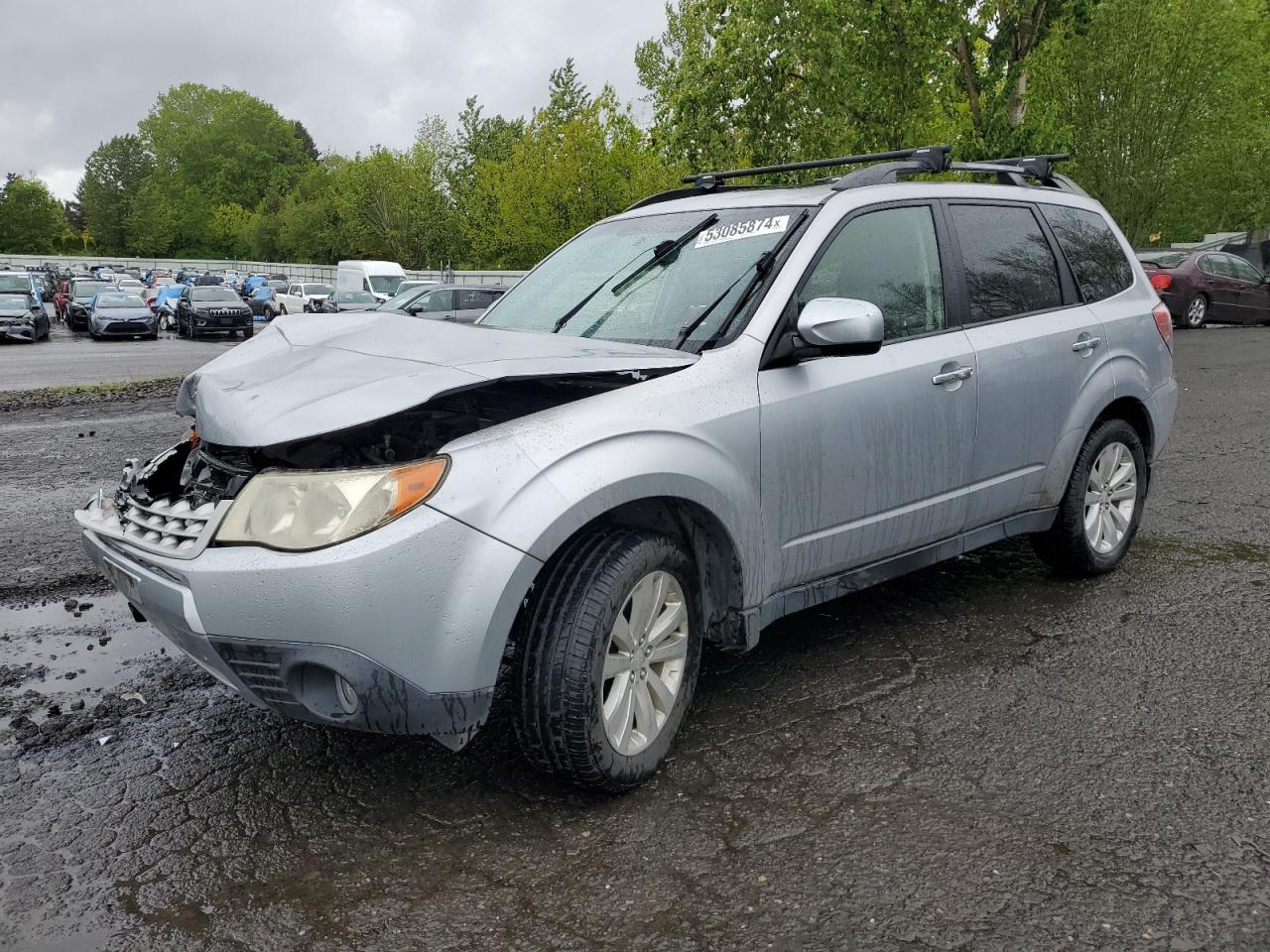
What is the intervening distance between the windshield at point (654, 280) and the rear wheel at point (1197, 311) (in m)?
21.6

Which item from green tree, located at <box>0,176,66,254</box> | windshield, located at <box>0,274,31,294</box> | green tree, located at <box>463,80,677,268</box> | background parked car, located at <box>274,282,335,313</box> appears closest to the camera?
windshield, located at <box>0,274,31,294</box>

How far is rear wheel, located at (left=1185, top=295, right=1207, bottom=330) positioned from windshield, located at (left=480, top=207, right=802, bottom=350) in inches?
852

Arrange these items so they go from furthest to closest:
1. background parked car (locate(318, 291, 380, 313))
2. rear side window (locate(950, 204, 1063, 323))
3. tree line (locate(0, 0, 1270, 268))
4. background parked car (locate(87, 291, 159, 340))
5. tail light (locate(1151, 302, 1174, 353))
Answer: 1. background parked car (locate(318, 291, 380, 313))
2. background parked car (locate(87, 291, 159, 340))
3. tree line (locate(0, 0, 1270, 268))
4. tail light (locate(1151, 302, 1174, 353))
5. rear side window (locate(950, 204, 1063, 323))

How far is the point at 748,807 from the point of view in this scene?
10.6 feet

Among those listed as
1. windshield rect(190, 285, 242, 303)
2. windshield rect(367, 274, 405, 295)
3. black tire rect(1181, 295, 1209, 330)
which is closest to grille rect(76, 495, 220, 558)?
black tire rect(1181, 295, 1209, 330)

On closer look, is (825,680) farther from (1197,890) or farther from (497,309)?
(497,309)

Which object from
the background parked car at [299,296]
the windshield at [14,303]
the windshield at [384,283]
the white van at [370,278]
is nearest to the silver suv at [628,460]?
the windshield at [14,303]

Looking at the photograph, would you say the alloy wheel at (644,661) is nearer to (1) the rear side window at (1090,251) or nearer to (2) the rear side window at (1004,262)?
(2) the rear side window at (1004,262)

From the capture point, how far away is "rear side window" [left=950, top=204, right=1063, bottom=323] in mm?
4496

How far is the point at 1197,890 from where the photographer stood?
9.12 feet

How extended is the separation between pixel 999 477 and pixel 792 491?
1.28 metres

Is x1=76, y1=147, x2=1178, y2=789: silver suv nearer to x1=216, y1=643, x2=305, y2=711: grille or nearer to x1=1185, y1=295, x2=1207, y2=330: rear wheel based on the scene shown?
x1=216, y1=643, x2=305, y2=711: grille

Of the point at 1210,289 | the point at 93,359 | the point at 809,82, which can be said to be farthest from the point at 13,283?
the point at 1210,289

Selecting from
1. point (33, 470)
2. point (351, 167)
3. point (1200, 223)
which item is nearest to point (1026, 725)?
point (33, 470)
